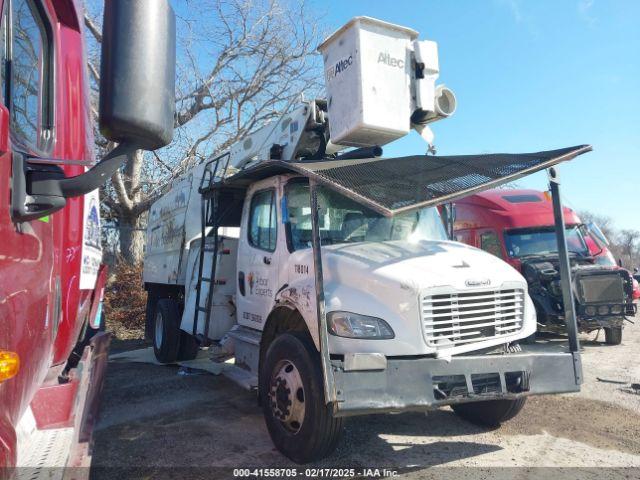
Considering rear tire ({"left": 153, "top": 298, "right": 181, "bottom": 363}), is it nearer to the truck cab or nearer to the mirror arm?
the truck cab

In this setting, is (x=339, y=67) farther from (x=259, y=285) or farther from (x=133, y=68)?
(x=133, y=68)

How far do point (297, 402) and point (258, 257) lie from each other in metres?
1.83

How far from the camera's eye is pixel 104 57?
65.8 inches

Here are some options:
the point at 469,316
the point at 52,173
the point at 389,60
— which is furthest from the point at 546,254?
the point at 52,173

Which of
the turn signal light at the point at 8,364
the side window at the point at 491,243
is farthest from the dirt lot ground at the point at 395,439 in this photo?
the side window at the point at 491,243

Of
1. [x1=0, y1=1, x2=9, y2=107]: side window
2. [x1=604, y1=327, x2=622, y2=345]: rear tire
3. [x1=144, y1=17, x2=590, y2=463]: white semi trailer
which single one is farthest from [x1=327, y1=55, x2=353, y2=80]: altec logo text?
[x1=604, y1=327, x2=622, y2=345]: rear tire

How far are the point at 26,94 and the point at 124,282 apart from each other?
42.3ft

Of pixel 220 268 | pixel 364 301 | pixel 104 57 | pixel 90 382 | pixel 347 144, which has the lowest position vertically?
pixel 90 382

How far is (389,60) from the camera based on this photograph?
4.68 m

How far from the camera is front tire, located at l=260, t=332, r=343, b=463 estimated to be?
3557mm

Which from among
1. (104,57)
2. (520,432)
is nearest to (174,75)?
(104,57)

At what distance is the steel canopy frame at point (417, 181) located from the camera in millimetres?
3248

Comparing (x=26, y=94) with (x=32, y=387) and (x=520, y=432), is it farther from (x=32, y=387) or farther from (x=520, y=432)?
(x=520, y=432)

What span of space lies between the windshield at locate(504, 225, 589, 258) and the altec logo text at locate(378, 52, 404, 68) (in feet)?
22.0
